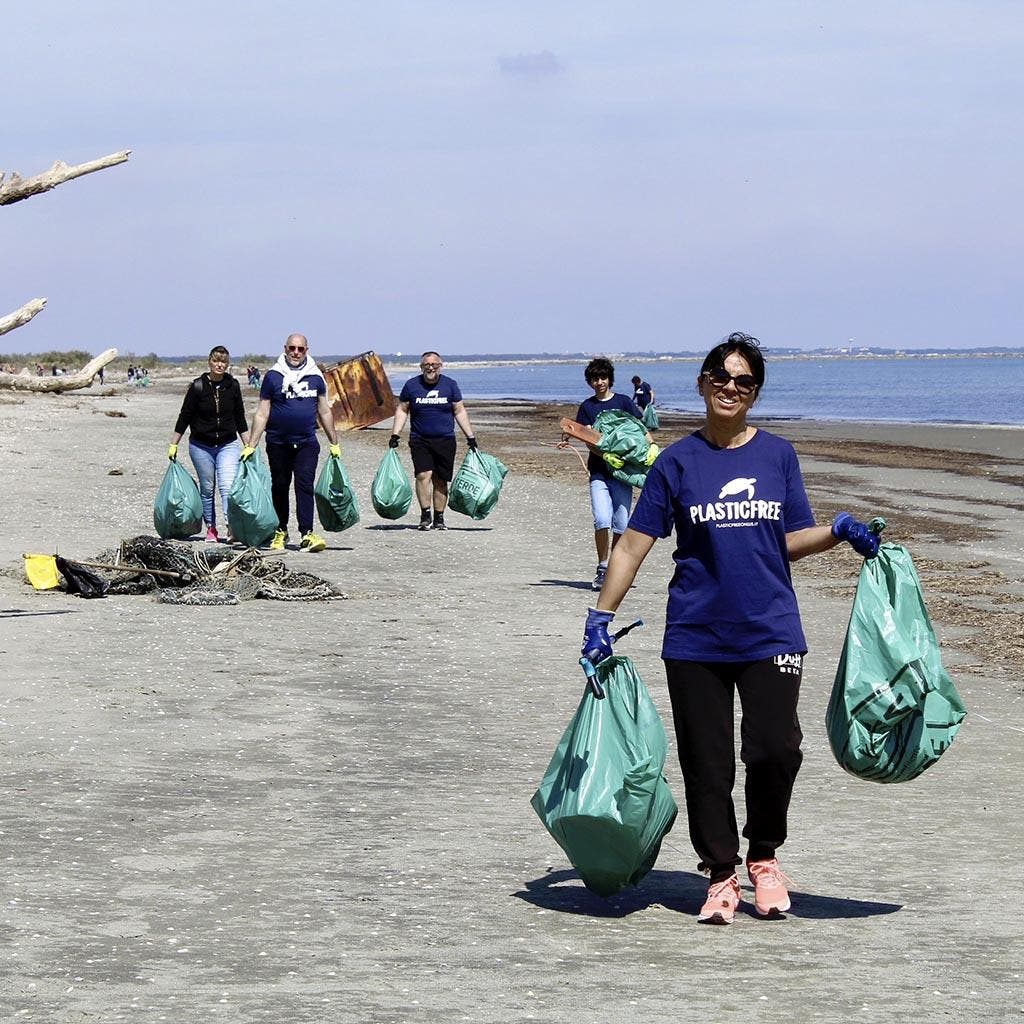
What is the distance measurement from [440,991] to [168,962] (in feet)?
2.60

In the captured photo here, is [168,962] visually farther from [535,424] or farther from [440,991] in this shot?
[535,424]

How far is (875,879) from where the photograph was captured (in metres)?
5.86

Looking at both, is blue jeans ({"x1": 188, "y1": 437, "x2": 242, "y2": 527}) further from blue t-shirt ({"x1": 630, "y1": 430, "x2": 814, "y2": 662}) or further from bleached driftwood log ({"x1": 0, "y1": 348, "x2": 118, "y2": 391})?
blue t-shirt ({"x1": 630, "y1": 430, "x2": 814, "y2": 662})

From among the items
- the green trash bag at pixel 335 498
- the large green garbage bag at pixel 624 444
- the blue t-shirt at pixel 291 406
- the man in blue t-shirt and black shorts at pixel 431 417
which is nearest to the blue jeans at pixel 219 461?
the blue t-shirt at pixel 291 406

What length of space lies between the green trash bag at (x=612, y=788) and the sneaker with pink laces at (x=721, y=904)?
26cm

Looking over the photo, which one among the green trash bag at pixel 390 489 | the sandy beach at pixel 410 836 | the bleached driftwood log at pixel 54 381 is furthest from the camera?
the green trash bag at pixel 390 489

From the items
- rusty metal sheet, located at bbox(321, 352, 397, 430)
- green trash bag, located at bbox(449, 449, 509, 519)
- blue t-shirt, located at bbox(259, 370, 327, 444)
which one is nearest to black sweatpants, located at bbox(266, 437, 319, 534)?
blue t-shirt, located at bbox(259, 370, 327, 444)

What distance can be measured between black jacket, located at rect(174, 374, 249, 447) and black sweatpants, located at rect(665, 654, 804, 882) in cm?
1059

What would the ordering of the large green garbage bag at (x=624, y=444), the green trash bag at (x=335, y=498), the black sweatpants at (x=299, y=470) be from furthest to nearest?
the green trash bag at (x=335, y=498) < the black sweatpants at (x=299, y=470) < the large green garbage bag at (x=624, y=444)

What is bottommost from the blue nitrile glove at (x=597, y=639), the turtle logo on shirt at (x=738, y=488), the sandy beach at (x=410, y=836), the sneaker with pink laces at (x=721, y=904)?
the sandy beach at (x=410, y=836)

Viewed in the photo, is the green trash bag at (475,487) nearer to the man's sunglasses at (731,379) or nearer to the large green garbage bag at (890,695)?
the large green garbage bag at (890,695)

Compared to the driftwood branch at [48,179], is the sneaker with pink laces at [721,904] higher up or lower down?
lower down

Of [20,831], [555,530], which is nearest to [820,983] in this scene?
[20,831]

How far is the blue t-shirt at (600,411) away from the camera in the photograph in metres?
13.1
